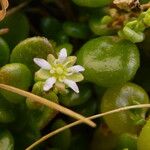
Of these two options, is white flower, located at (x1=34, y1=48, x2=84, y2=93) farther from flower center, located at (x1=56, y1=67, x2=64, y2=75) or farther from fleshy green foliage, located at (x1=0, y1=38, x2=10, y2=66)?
fleshy green foliage, located at (x1=0, y1=38, x2=10, y2=66)

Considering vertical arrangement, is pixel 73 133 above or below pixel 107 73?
below

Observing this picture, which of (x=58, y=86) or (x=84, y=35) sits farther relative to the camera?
(x=84, y=35)

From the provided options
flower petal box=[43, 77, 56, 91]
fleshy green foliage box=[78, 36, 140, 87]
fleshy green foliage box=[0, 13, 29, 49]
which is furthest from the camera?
fleshy green foliage box=[0, 13, 29, 49]

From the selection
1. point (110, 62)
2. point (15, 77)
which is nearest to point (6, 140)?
point (15, 77)

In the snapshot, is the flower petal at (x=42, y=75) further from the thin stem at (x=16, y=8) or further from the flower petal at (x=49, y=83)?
the thin stem at (x=16, y=8)

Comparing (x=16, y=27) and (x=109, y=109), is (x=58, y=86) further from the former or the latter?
(x=16, y=27)

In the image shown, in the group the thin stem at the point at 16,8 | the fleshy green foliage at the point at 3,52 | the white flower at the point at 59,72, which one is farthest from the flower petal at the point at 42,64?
the thin stem at the point at 16,8

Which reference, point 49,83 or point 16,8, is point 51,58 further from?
point 16,8

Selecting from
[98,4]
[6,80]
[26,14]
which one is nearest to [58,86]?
[6,80]

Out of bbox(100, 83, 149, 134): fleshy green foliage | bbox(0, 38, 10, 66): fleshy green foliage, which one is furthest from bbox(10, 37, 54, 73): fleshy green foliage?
bbox(100, 83, 149, 134): fleshy green foliage
